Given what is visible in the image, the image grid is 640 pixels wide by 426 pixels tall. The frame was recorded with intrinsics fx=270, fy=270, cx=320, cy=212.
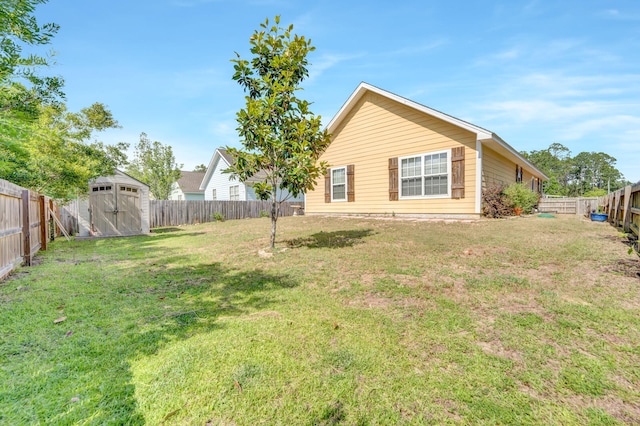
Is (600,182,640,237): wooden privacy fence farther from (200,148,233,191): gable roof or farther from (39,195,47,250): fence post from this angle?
(200,148,233,191): gable roof

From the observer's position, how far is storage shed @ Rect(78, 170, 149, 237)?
12.2m

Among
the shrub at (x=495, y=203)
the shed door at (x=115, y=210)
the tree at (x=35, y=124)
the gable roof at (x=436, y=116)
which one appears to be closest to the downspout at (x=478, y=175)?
the gable roof at (x=436, y=116)

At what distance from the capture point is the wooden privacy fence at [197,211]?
1634 cm

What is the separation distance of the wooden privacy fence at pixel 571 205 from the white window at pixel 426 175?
10.9 m

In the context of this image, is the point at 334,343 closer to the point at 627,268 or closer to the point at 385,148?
the point at 627,268

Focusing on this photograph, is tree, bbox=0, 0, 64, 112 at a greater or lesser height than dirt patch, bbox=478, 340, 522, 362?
greater

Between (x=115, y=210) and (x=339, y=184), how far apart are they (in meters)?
10.8

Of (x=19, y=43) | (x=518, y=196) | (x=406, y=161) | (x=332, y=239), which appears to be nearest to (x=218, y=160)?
(x=19, y=43)

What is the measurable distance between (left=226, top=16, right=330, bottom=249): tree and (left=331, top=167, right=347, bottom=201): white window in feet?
22.7

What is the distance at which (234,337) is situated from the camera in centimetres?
276

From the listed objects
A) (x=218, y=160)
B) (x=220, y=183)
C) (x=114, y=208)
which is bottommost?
(x=114, y=208)

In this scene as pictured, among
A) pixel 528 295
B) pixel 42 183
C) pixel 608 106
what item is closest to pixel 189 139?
pixel 42 183

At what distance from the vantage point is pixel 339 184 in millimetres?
13852

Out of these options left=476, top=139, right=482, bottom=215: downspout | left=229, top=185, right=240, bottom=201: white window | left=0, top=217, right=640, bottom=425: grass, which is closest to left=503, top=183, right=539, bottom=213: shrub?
left=476, top=139, right=482, bottom=215: downspout
